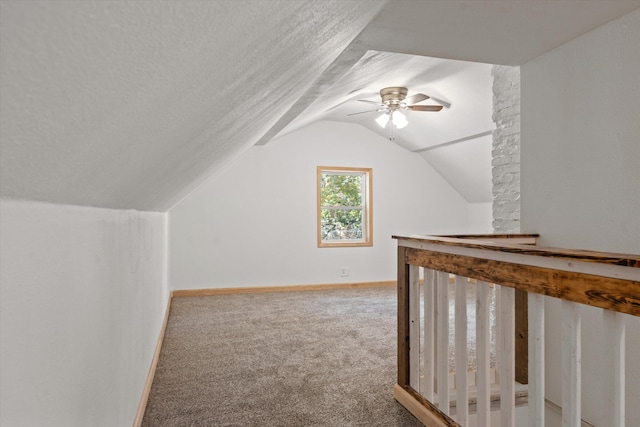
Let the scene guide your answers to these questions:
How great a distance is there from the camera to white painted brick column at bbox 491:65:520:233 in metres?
3.16

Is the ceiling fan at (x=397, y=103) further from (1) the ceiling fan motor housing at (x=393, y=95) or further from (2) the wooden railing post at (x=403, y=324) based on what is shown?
(2) the wooden railing post at (x=403, y=324)

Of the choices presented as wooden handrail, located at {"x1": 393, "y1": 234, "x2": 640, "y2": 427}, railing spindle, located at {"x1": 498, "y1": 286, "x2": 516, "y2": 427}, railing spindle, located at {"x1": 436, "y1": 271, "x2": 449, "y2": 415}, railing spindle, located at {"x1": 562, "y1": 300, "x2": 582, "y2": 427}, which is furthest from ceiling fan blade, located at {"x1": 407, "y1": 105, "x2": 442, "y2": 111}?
railing spindle, located at {"x1": 562, "y1": 300, "x2": 582, "y2": 427}

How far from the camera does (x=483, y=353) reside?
1.80 metres

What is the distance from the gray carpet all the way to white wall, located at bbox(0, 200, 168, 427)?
0.77 m

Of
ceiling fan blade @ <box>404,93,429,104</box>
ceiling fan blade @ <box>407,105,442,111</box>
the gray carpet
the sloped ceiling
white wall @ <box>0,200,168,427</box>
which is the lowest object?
the gray carpet

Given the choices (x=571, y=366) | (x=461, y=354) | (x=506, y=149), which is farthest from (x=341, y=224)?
(x=571, y=366)

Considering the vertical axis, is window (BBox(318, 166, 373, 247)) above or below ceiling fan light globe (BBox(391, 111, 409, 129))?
below

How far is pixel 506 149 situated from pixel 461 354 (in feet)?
6.28

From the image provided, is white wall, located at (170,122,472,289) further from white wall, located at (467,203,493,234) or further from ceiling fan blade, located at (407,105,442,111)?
ceiling fan blade, located at (407,105,442,111)

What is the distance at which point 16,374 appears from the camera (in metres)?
0.63

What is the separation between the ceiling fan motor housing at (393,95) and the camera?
4184 mm

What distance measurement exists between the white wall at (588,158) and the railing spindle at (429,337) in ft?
2.39

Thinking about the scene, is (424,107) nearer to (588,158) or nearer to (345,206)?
(588,158)

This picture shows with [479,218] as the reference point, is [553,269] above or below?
below
